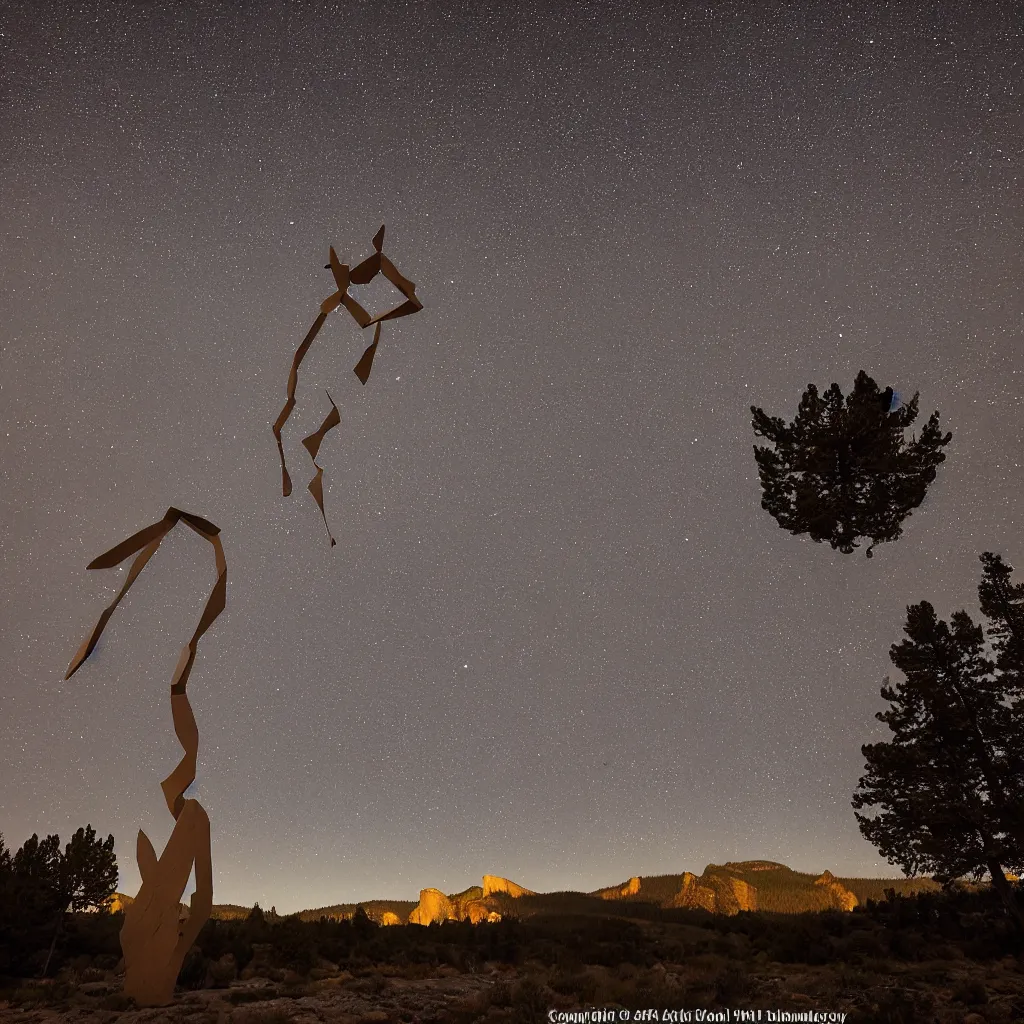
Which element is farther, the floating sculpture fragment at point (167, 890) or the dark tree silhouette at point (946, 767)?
the dark tree silhouette at point (946, 767)

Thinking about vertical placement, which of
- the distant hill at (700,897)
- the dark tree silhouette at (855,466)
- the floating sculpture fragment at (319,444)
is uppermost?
the dark tree silhouette at (855,466)

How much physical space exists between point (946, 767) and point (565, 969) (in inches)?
476

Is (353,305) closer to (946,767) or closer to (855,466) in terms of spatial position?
(855,466)

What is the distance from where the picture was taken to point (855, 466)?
16.5 meters

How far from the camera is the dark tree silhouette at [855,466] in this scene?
1611 centimetres

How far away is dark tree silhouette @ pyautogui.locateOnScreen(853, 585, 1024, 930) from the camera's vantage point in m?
17.4

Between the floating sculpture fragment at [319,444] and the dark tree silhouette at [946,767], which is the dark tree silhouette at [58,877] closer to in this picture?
the floating sculpture fragment at [319,444]

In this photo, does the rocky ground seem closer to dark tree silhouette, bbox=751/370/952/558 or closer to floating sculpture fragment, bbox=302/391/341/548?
floating sculpture fragment, bbox=302/391/341/548

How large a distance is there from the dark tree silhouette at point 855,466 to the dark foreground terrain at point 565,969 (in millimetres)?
9262

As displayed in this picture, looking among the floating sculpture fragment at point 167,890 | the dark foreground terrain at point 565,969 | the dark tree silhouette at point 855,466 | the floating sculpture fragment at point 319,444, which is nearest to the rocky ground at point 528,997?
the dark foreground terrain at point 565,969

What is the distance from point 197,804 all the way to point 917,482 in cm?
1620

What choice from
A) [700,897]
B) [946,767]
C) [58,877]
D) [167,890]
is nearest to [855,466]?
[946,767]

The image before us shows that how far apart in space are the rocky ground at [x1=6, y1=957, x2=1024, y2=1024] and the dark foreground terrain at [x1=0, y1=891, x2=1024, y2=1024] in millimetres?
40

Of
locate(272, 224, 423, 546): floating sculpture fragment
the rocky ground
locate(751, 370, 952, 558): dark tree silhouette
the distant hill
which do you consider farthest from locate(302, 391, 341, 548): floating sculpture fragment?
the distant hill
